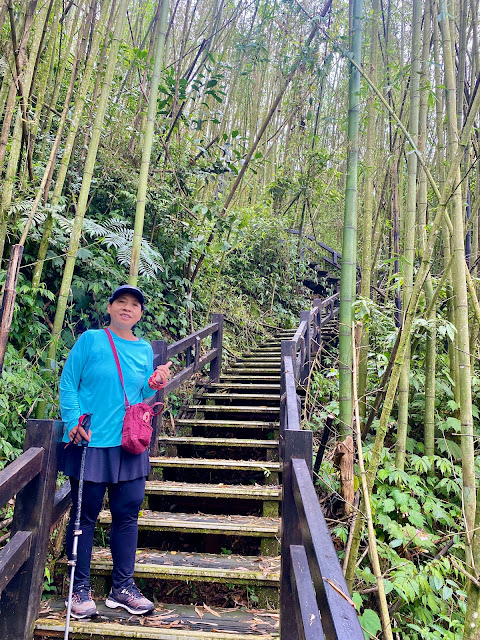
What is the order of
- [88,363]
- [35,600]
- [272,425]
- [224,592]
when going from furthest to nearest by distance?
[272,425]
[224,592]
[88,363]
[35,600]

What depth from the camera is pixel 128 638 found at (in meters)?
1.95

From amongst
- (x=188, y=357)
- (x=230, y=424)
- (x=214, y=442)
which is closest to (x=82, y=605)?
(x=214, y=442)

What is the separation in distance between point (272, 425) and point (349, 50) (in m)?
3.08

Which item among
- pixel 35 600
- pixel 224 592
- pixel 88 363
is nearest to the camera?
pixel 35 600

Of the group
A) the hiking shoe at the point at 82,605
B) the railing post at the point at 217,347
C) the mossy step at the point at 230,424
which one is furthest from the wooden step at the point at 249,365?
the hiking shoe at the point at 82,605

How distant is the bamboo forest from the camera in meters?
2.20

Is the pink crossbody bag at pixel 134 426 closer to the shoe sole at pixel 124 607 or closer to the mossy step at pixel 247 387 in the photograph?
the shoe sole at pixel 124 607

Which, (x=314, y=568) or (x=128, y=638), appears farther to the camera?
(x=128, y=638)

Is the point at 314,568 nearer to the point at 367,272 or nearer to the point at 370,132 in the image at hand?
the point at 367,272

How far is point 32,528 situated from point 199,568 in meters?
0.98

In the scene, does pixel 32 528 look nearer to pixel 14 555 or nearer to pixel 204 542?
pixel 14 555

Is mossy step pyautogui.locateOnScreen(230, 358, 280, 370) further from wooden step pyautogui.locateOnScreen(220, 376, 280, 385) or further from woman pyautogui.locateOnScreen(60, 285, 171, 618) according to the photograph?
woman pyautogui.locateOnScreen(60, 285, 171, 618)

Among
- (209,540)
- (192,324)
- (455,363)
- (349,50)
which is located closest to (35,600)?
(209,540)

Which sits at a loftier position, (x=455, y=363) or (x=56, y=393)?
(x=455, y=363)
